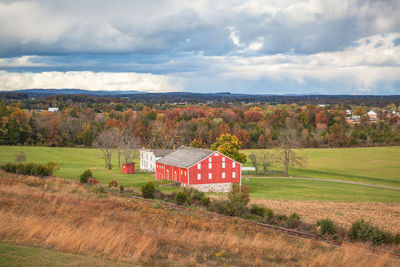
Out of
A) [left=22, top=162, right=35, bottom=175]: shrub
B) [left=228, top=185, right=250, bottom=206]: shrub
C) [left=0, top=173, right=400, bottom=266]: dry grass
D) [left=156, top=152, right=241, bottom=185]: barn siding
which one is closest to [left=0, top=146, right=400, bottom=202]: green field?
[left=156, top=152, right=241, bottom=185]: barn siding

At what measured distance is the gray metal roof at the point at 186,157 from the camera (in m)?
53.7

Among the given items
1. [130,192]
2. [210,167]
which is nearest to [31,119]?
[210,167]

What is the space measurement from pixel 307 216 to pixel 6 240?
2309 centimetres

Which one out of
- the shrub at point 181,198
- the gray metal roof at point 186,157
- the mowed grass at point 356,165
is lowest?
the mowed grass at point 356,165

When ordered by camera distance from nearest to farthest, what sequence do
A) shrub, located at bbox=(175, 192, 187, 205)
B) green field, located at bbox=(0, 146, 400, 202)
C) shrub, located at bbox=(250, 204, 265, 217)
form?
1. shrub, located at bbox=(250, 204, 265, 217)
2. shrub, located at bbox=(175, 192, 187, 205)
3. green field, located at bbox=(0, 146, 400, 202)

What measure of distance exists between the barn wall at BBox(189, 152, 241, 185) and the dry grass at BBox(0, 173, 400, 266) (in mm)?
29341

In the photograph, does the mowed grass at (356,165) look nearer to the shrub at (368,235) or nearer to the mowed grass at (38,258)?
the shrub at (368,235)

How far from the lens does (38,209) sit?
1986 centimetres

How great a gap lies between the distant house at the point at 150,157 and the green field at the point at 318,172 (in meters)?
3.73

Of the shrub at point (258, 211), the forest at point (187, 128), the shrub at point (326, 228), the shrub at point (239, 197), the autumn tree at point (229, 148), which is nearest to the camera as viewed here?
the shrub at point (326, 228)

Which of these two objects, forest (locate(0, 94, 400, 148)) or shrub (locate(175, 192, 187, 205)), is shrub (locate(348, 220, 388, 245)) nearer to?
shrub (locate(175, 192, 187, 205))

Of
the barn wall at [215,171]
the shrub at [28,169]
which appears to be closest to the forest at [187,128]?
the barn wall at [215,171]

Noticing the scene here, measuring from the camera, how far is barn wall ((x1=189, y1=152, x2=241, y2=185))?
2071 inches

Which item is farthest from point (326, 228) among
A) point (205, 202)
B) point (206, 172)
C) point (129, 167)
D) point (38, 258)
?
point (129, 167)
